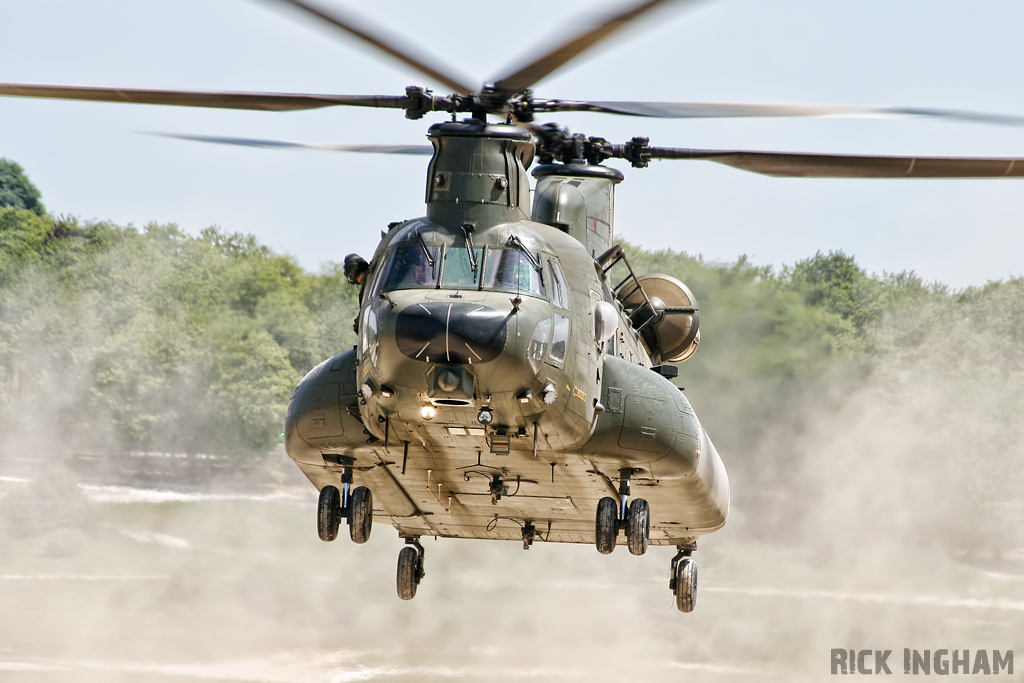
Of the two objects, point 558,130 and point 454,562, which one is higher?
point 558,130

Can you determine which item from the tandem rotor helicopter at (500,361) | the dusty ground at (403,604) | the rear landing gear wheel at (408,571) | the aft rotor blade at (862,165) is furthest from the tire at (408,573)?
the dusty ground at (403,604)

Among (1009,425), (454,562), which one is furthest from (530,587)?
(1009,425)

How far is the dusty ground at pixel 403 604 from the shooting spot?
69.7 ft

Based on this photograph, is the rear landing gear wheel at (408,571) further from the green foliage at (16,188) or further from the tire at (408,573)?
the green foliage at (16,188)

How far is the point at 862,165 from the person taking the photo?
1117 centimetres

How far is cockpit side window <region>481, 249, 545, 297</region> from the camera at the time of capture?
10281 mm

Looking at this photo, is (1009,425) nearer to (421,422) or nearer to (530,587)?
(530,587)

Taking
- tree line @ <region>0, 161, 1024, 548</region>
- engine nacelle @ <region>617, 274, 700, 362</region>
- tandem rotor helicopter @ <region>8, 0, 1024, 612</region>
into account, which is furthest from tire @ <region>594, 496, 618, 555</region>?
tree line @ <region>0, 161, 1024, 548</region>

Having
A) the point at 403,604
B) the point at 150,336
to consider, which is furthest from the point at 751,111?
the point at 150,336

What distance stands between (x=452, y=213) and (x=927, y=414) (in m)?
19.9

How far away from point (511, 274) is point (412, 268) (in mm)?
836

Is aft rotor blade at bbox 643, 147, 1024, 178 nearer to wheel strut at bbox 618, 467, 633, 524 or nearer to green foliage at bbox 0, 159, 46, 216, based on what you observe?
wheel strut at bbox 618, 467, 633, 524

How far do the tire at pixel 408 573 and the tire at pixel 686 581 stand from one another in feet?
10.2

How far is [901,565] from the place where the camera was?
83.9 ft
